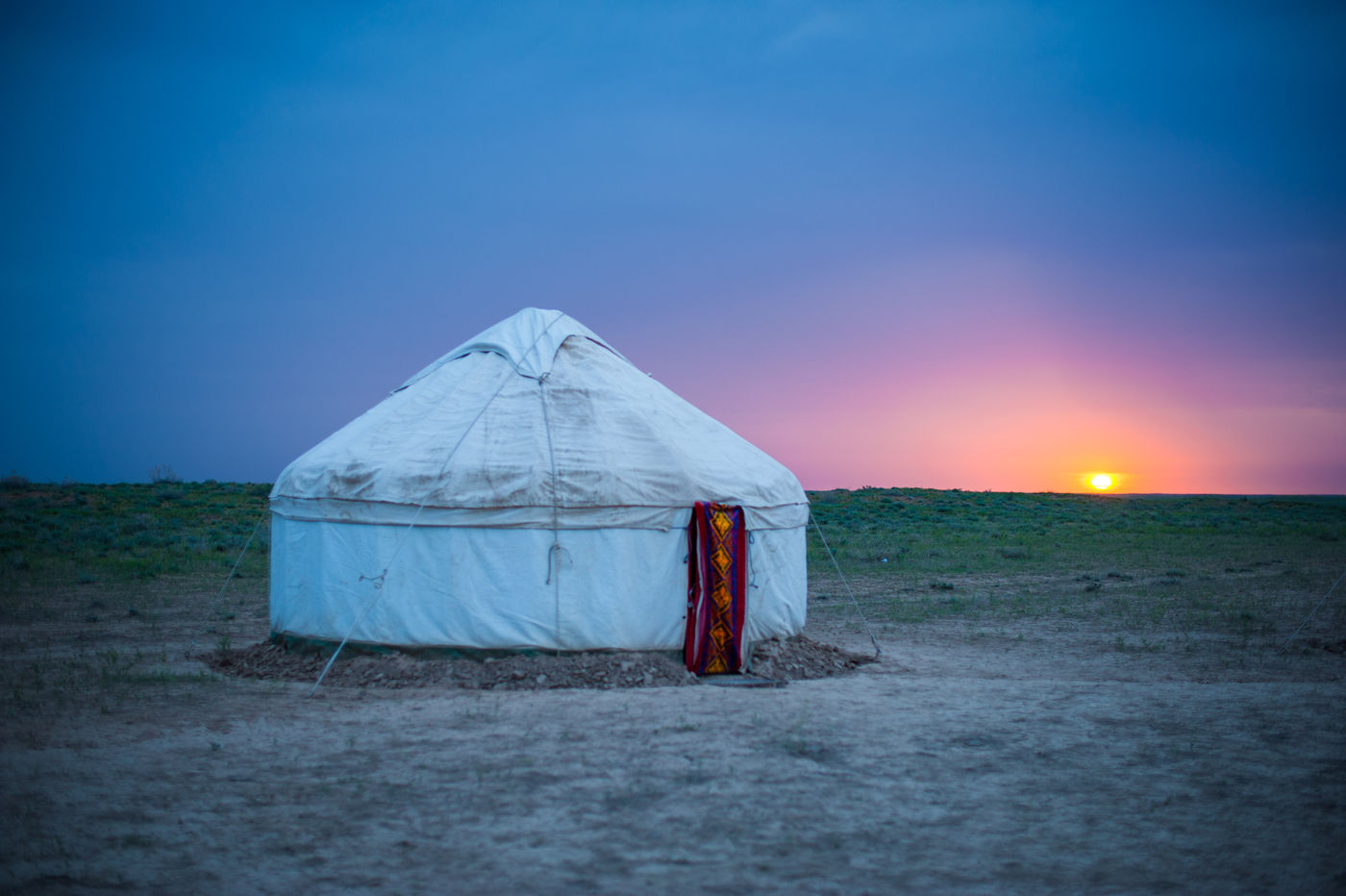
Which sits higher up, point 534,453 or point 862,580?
point 534,453

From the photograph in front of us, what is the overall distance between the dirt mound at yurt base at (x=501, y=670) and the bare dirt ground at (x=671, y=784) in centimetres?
6

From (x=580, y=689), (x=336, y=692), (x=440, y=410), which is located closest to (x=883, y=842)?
(x=580, y=689)

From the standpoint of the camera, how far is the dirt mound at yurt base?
30.8 feet

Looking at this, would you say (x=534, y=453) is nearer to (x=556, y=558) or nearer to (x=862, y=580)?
(x=556, y=558)

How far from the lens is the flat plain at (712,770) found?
5.06 meters

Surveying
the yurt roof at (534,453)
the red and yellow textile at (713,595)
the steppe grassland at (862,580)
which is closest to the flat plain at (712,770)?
the steppe grassland at (862,580)

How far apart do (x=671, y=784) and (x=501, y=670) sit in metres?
3.54

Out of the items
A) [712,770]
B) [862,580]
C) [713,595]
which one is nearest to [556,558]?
[713,595]

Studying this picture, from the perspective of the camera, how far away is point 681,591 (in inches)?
396

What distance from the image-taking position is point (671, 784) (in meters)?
6.42

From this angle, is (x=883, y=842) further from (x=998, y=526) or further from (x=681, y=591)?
(x=998, y=526)

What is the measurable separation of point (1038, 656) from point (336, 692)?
8.41 meters

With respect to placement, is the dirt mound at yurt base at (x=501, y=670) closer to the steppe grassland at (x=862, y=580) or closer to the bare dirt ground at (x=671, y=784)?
the bare dirt ground at (x=671, y=784)

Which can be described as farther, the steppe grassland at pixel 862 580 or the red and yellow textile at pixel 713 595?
the steppe grassland at pixel 862 580
